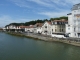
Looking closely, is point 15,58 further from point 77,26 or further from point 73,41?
point 77,26

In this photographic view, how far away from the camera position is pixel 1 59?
26547 millimetres

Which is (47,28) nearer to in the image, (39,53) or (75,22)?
(75,22)

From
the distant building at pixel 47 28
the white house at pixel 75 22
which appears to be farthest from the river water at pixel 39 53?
the distant building at pixel 47 28

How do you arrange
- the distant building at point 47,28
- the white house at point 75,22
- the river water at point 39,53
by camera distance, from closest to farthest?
the river water at point 39,53, the white house at point 75,22, the distant building at point 47,28

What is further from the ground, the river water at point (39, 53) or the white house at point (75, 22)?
the white house at point (75, 22)

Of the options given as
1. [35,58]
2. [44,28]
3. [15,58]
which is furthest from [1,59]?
[44,28]

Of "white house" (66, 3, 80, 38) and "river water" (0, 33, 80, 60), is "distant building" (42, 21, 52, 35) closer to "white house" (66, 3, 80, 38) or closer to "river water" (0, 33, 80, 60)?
"white house" (66, 3, 80, 38)

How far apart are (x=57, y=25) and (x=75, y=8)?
15475 millimetres

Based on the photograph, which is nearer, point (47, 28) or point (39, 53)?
point (39, 53)

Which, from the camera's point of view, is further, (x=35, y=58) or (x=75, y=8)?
(x=75, y=8)

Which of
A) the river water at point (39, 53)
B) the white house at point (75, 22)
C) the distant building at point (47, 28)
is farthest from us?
the distant building at point (47, 28)

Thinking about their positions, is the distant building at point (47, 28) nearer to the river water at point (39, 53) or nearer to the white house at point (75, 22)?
the white house at point (75, 22)

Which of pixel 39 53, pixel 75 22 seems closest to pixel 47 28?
pixel 75 22

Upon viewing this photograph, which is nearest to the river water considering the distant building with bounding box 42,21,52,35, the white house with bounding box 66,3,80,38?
the white house with bounding box 66,3,80,38
